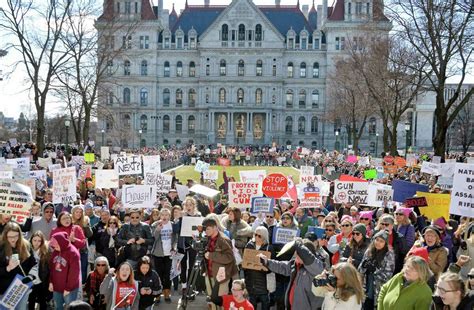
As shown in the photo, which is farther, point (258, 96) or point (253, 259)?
point (258, 96)

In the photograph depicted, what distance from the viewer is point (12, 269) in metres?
6.75

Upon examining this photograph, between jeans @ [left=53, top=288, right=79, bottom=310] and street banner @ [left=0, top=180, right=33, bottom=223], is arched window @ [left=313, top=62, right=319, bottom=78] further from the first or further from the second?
jeans @ [left=53, top=288, right=79, bottom=310]

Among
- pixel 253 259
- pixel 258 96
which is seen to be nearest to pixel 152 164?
pixel 253 259

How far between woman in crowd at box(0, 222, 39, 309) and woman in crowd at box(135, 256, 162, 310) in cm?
139

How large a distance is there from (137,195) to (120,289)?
4.19 m

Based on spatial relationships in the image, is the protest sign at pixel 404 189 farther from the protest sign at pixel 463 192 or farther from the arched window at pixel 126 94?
the arched window at pixel 126 94

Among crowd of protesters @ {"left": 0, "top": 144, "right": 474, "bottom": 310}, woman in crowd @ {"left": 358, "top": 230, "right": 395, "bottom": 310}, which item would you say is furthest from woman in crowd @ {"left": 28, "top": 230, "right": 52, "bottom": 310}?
woman in crowd @ {"left": 358, "top": 230, "right": 395, "bottom": 310}

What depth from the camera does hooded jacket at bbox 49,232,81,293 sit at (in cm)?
717

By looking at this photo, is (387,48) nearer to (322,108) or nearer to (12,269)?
(12,269)

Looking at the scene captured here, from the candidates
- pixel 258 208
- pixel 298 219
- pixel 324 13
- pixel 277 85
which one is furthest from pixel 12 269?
pixel 324 13

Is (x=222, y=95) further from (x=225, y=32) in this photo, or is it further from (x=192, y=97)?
(x=225, y=32)

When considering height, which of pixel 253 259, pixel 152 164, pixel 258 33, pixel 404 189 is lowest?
pixel 253 259

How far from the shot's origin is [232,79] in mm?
73312

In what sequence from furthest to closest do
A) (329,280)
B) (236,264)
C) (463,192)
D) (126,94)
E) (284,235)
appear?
(126,94) < (463,192) < (284,235) < (236,264) < (329,280)
